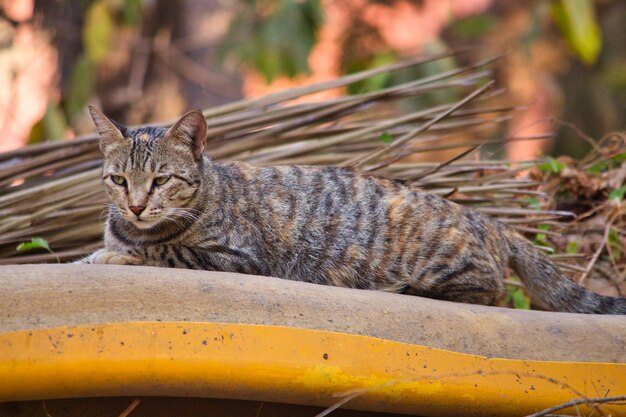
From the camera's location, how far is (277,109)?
11.7 feet

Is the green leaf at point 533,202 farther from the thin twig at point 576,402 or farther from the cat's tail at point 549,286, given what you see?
the thin twig at point 576,402

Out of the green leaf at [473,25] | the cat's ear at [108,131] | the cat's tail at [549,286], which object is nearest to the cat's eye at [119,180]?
the cat's ear at [108,131]

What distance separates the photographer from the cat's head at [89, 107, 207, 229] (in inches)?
110

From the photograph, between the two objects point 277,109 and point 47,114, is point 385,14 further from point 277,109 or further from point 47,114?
point 277,109

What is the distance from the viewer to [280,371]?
Result: 81.4 inches

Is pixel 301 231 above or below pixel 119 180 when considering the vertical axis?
below

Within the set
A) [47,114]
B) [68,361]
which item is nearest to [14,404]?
[68,361]

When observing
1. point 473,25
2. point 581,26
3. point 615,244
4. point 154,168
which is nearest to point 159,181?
point 154,168

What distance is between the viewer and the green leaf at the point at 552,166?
368 cm

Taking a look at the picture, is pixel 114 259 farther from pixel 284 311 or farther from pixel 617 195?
pixel 617 195

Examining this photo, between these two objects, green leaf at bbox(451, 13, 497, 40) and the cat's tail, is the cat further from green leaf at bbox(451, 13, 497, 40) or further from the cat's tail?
green leaf at bbox(451, 13, 497, 40)

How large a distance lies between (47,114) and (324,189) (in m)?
→ 3.87

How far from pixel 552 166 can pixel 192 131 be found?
1.65 metres

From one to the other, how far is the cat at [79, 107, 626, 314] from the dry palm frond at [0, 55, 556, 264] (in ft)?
1.22
